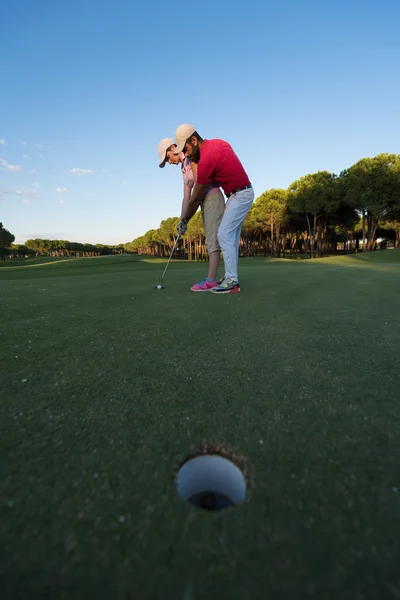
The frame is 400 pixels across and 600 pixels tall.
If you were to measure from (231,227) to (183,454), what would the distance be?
336cm

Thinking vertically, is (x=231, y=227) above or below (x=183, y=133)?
below

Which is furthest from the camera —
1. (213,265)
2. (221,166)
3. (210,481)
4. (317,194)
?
(317,194)

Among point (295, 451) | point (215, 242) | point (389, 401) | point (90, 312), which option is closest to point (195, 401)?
point (295, 451)

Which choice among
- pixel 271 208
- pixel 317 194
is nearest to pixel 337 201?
pixel 317 194

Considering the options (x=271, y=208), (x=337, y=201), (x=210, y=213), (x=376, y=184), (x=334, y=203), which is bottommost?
(x=210, y=213)

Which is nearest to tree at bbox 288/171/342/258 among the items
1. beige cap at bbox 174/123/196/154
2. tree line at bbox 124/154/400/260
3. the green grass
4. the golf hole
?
tree line at bbox 124/154/400/260

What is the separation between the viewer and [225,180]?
3.82 metres

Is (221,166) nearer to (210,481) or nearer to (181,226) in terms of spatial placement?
(181,226)

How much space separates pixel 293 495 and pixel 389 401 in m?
0.66

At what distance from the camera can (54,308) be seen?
2.69m

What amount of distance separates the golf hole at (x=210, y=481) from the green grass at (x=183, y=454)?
0.05 meters

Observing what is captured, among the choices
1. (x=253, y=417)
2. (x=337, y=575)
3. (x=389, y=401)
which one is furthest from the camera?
(x=389, y=401)

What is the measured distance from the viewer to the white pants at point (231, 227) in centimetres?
381

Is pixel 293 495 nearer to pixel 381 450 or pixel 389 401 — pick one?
pixel 381 450
